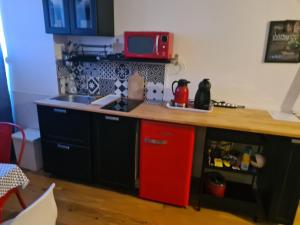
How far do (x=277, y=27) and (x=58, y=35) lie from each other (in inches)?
84.4

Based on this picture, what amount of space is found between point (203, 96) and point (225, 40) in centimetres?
58

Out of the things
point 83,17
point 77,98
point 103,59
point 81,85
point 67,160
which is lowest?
point 67,160

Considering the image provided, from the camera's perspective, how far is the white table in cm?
128

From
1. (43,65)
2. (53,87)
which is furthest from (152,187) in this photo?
(43,65)

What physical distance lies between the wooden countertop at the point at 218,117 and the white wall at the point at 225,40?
8.9 inches

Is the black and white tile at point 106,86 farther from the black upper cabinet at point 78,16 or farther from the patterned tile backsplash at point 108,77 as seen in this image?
the black upper cabinet at point 78,16

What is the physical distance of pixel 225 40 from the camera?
6.98ft

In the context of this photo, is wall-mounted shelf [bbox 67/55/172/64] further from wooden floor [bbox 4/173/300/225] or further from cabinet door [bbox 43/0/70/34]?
wooden floor [bbox 4/173/300/225]

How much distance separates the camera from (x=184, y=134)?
1.86 metres

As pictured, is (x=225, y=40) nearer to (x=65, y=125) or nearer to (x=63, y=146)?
(x=65, y=125)

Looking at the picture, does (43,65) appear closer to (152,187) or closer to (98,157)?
(98,157)

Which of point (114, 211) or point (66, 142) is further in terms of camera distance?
point (66, 142)

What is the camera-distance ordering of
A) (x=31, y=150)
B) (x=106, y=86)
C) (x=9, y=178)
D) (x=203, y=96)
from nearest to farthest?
(x=9, y=178) < (x=203, y=96) < (x=31, y=150) < (x=106, y=86)

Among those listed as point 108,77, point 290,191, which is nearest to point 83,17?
point 108,77
